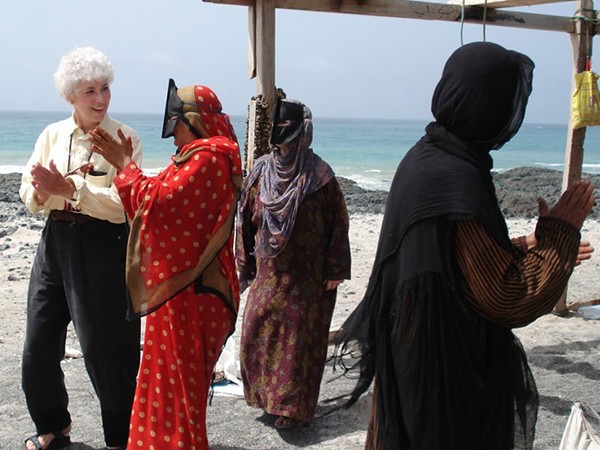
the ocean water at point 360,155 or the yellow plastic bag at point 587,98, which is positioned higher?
the yellow plastic bag at point 587,98

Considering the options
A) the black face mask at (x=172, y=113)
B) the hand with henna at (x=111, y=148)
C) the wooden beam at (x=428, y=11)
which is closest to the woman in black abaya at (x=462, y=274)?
the black face mask at (x=172, y=113)

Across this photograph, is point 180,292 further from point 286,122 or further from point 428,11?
point 428,11

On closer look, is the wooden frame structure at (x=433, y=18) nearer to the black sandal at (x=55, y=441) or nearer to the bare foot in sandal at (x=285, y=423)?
the bare foot in sandal at (x=285, y=423)

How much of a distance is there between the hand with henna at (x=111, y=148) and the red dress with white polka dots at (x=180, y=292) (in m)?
0.05

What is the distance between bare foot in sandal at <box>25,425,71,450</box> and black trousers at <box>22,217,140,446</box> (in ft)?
0.21

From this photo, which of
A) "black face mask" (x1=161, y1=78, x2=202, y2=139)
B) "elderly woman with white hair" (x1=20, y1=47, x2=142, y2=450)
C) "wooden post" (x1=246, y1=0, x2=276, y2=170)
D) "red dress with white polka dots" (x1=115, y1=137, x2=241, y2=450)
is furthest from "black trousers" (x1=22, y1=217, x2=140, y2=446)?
"wooden post" (x1=246, y1=0, x2=276, y2=170)

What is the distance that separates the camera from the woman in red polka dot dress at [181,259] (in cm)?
309

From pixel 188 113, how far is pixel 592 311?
465cm

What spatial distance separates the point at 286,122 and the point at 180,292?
1.35m

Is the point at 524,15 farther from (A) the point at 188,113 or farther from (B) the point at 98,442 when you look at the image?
(B) the point at 98,442

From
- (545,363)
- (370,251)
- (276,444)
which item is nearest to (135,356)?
(276,444)

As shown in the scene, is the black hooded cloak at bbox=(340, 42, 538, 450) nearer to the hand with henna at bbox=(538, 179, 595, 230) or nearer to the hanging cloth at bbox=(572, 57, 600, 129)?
the hand with henna at bbox=(538, 179, 595, 230)

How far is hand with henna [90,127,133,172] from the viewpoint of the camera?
10.3 ft

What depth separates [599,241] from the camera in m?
11.8
